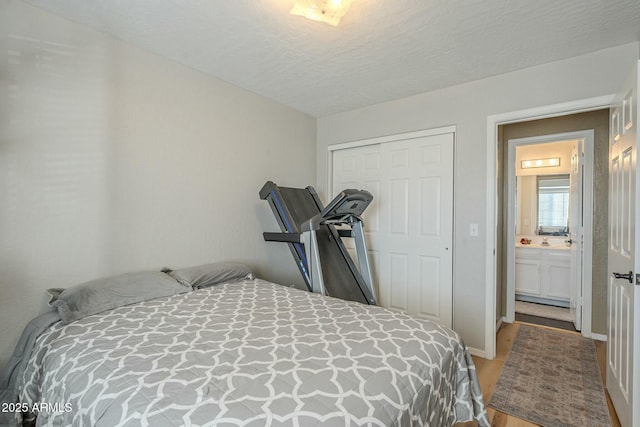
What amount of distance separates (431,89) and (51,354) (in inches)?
132

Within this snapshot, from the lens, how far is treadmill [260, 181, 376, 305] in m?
2.57

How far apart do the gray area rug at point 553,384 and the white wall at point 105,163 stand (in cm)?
238

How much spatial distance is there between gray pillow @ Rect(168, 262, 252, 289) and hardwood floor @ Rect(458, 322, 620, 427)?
1887 millimetres

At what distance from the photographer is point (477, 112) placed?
9.05 ft

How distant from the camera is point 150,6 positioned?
1792mm

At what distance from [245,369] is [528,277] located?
4632mm

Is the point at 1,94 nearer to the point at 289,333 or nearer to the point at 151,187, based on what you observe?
the point at 151,187

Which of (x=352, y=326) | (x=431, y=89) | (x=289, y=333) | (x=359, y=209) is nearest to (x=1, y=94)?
(x=289, y=333)

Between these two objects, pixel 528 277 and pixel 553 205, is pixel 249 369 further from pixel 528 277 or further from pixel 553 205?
pixel 553 205

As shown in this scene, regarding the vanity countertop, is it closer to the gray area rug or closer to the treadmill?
the gray area rug

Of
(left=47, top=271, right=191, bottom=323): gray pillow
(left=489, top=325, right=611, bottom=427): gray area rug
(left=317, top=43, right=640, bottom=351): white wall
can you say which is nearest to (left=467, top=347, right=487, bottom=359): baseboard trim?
(left=317, top=43, right=640, bottom=351): white wall

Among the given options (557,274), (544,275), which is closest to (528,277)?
(544,275)

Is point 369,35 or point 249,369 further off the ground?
A: point 369,35

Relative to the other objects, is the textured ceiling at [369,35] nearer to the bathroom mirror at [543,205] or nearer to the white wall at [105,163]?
the white wall at [105,163]
